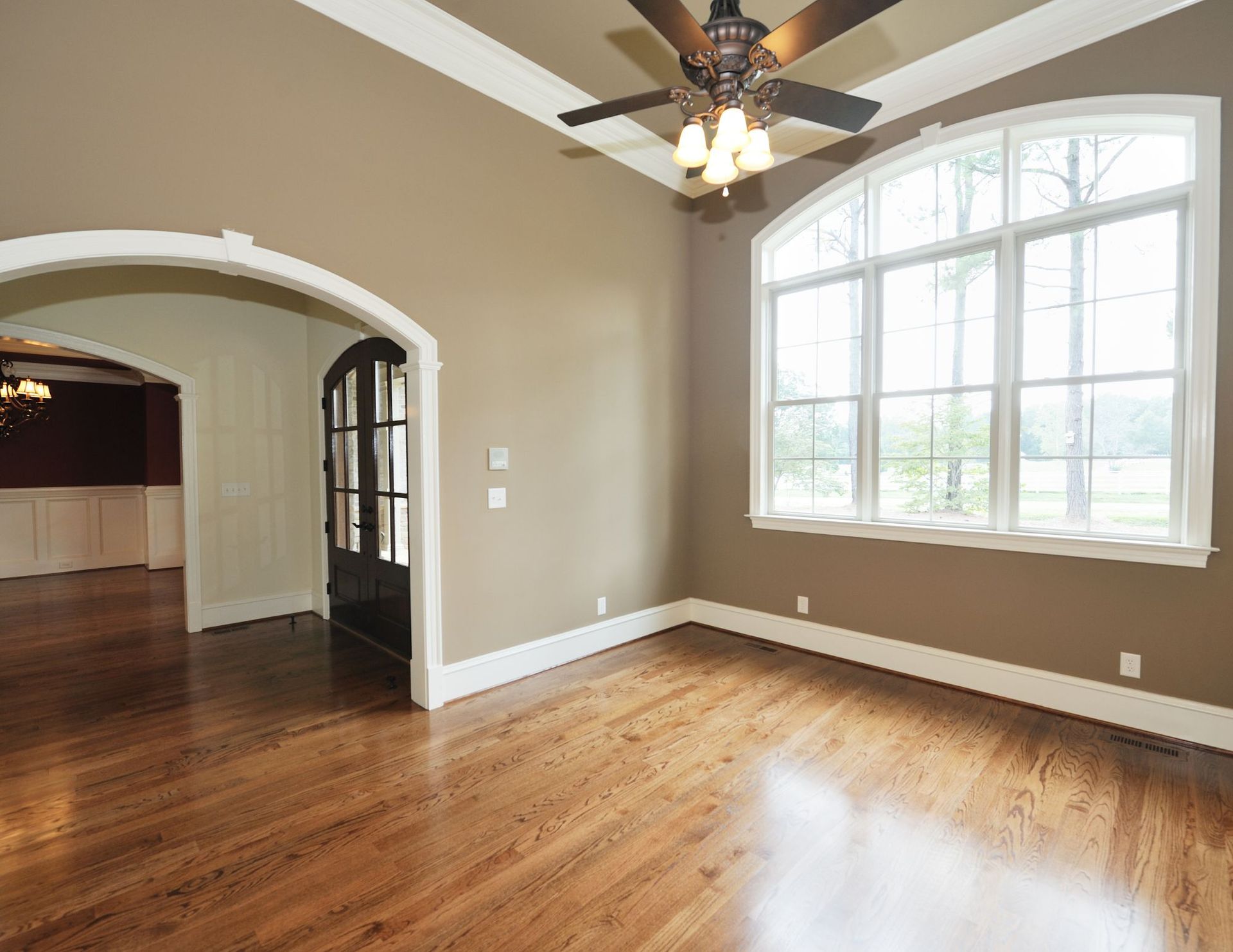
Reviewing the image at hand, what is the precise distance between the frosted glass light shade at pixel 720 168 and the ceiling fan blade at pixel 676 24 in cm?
33

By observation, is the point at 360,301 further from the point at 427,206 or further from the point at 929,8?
the point at 929,8

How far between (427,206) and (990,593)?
3.98 metres

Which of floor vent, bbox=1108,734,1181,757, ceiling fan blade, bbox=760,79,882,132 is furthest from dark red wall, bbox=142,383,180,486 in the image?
floor vent, bbox=1108,734,1181,757

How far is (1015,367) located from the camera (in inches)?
129

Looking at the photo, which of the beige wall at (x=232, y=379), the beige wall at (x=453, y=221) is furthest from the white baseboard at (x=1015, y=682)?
the beige wall at (x=232, y=379)

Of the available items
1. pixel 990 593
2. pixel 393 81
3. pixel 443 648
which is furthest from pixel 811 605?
pixel 393 81

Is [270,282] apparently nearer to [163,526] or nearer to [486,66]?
[486,66]

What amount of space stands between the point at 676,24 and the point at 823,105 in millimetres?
765

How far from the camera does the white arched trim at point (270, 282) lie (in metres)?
2.18

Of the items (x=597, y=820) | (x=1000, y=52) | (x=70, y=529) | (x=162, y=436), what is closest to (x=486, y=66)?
(x=1000, y=52)

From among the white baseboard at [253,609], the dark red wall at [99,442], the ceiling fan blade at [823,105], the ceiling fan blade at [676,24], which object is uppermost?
the ceiling fan blade at [676,24]

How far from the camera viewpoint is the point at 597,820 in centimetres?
227

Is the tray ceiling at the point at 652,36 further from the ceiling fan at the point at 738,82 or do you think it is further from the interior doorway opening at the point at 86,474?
the interior doorway opening at the point at 86,474

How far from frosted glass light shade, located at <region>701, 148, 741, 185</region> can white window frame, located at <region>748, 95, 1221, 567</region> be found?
1.97 metres
